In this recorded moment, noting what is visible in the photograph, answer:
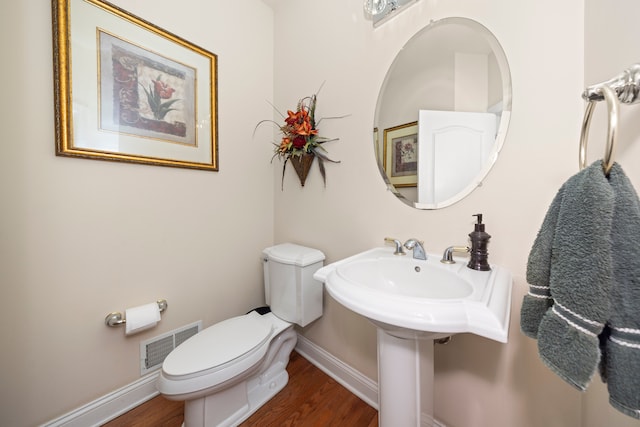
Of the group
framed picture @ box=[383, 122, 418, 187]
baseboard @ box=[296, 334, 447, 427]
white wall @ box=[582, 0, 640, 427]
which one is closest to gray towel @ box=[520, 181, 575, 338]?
white wall @ box=[582, 0, 640, 427]

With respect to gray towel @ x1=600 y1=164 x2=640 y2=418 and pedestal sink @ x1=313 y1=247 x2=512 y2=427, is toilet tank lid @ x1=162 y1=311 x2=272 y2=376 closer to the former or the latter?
pedestal sink @ x1=313 y1=247 x2=512 y2=427

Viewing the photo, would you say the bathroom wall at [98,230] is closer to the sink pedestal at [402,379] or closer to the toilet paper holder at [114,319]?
the toilet paper holder at [114,319]

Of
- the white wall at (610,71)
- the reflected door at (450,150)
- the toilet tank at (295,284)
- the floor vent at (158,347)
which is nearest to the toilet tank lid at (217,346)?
the toilet tank at (295,284)

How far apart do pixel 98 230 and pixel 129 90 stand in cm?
70

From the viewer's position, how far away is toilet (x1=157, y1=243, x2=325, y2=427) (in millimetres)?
899

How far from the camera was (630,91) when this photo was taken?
44 centimetres

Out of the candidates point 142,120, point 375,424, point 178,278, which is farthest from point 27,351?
point 375,424

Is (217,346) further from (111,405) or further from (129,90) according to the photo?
(129,90)

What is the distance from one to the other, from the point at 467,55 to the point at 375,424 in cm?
167

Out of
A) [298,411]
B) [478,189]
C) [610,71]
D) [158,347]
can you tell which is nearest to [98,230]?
[158,347]

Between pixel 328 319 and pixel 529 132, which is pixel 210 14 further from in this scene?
pixel 328 319

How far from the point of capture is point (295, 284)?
49.6 inches

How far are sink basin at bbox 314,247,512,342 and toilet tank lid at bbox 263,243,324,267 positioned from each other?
391 millimetres

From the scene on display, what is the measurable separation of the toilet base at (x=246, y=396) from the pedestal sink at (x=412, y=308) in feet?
2.27
